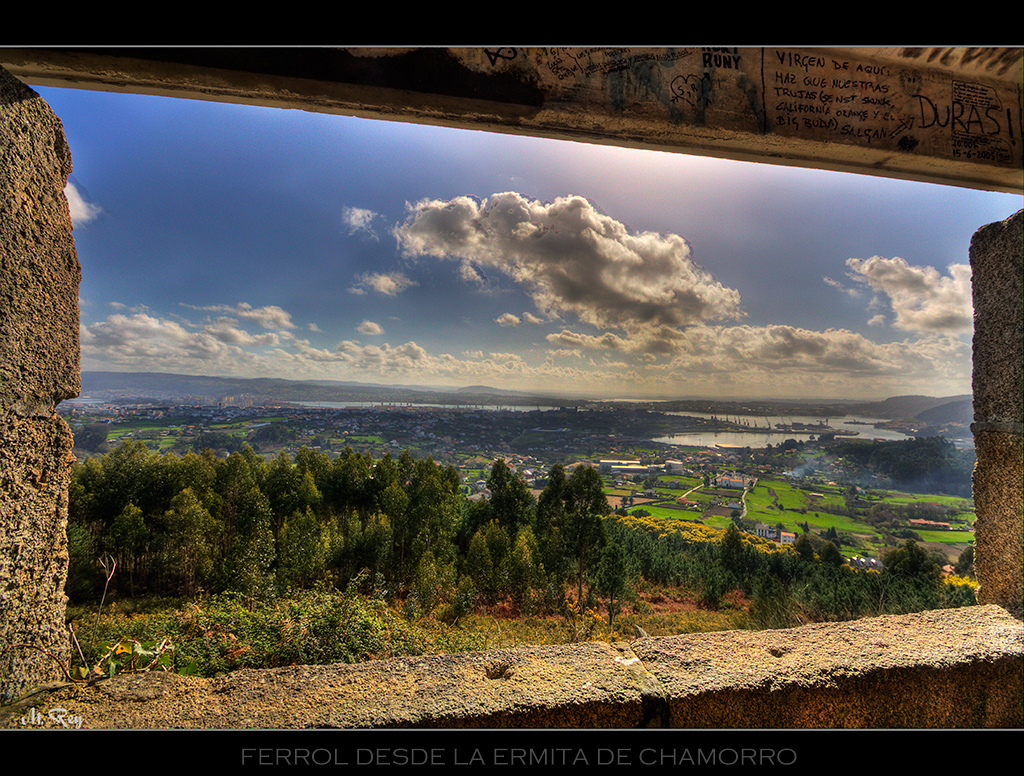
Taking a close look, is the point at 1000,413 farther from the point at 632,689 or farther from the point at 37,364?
the point at 37,364

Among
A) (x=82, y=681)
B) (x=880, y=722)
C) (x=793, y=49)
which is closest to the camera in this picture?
(x=82, y=681)

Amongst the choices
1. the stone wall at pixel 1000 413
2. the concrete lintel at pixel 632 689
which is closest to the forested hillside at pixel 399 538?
the stone wall at pixel 1000 413

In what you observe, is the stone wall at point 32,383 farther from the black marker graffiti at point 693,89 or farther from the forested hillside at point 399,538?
the black marker graffiti at point 693,89

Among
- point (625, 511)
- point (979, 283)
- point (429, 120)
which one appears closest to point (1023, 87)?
point (979, 283)

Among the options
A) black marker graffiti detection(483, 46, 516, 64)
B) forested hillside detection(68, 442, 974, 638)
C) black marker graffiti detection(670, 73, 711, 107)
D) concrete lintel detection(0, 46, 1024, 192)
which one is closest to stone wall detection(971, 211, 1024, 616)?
concrete lintel detection(0, 46, 1024, 192)

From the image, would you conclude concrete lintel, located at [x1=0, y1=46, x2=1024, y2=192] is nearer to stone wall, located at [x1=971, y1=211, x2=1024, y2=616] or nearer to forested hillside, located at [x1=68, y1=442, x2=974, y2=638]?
stone wall, located at [x1=971, y1=211, x2=1024, y2=616]

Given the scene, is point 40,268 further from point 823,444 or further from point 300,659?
point 823,444

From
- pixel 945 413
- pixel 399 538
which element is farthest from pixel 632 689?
pixel 945 413
